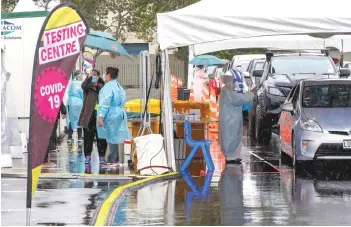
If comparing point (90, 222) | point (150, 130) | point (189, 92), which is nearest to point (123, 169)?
point (150, 130)

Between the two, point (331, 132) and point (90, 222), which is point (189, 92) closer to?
point (331, 132)

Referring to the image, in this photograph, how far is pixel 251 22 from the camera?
16484 mm

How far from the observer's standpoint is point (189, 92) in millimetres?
32906

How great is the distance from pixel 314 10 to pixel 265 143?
26.3ft

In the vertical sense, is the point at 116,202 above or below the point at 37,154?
below

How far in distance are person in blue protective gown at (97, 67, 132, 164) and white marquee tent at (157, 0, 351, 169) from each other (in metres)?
1.46

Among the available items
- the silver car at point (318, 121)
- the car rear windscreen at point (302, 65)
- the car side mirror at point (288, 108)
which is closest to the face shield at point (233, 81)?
the silver car at point (318, 121)

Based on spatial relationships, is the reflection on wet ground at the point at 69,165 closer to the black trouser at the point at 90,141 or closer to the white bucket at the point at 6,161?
the white bucket at the point at 6,161

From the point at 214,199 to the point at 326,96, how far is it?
17.0ft

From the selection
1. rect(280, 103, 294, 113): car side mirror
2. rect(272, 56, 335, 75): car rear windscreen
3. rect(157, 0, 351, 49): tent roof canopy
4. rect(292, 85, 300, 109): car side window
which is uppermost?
rect(157, 0, 351, 49): tent roof canopy

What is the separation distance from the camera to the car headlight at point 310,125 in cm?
1728

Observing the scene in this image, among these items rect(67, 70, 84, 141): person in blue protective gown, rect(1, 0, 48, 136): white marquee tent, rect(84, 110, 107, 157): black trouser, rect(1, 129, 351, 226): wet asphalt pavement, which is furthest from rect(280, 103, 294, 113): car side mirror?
rect(67, 70, 84, 141): person in blue protective gown

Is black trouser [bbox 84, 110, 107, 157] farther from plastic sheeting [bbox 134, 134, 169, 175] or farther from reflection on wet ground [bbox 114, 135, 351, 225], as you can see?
reflection on wet ground [bbox 114, 135, 351, 225]

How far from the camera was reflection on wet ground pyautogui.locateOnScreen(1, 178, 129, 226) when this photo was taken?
12.1 m
